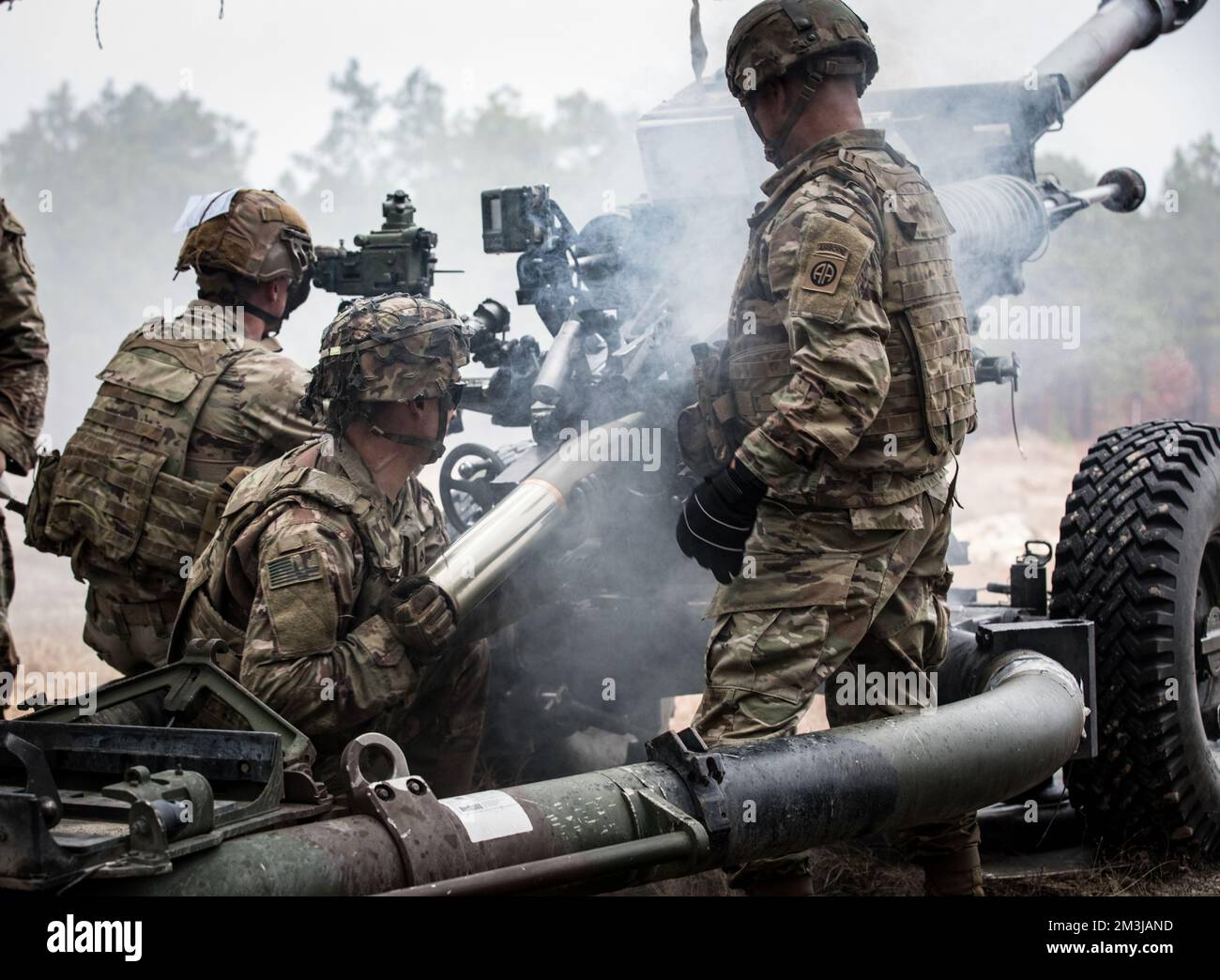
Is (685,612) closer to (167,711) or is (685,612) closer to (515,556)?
(515,556)

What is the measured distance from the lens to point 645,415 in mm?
4758

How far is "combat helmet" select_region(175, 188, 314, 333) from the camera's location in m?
4.66

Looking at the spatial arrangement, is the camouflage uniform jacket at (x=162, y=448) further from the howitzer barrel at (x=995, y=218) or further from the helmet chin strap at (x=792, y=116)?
the howitzer barrel at (x=995, y=218)

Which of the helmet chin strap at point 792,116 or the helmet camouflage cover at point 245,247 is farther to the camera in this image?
the helmet camouflage cover at point 245,247

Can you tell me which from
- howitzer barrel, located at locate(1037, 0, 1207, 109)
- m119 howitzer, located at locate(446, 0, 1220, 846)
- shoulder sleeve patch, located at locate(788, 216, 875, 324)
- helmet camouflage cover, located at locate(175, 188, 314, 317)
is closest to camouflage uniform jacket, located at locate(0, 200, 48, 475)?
helmet camouflage cover, located at locate(175, 188, 314, 317)

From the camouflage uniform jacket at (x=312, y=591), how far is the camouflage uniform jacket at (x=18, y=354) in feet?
4.32

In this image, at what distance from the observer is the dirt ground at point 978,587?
4320 millimetres

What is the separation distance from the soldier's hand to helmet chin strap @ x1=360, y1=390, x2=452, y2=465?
14.6 inches

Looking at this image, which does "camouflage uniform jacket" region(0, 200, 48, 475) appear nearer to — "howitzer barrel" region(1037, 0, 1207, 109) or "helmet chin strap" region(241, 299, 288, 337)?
"helmet chin strap" region(241, 299, 288, 337)

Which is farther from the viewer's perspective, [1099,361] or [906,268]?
[1099,361]

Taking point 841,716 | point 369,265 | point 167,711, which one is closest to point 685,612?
point 841,716

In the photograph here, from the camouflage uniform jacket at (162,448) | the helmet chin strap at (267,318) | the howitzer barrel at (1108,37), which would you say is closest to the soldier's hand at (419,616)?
the camouflage uniform jacket at (162,448)

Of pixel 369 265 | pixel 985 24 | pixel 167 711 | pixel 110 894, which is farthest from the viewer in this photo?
pixel 985 24

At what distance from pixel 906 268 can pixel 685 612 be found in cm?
175
